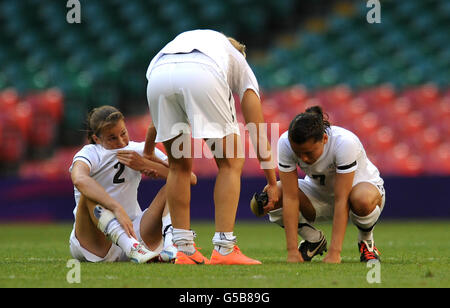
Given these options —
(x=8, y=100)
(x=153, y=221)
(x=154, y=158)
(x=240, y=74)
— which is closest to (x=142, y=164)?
(x=154, y=158)

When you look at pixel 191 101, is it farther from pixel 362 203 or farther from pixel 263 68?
pixel 263 68

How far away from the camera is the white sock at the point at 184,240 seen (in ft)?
14.9

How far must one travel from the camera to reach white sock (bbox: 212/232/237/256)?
4.44 metres

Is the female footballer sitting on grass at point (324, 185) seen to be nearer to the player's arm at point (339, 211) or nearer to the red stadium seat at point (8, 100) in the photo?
the player's arm at point (339, 211)

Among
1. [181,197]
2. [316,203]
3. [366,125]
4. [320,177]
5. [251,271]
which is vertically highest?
[366,125]

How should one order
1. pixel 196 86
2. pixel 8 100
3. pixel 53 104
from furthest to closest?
pixel 8 100 < pixel 53 104 < pixel 196 86

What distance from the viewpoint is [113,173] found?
16.2 ft

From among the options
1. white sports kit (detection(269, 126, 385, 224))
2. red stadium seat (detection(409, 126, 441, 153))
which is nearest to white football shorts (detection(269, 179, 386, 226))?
white sports kit (detection(269, 126, 385, 224))

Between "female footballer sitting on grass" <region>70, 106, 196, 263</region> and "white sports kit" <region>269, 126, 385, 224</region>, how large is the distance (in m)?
0.62

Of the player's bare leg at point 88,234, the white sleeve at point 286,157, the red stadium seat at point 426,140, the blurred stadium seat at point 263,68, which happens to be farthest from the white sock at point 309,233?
the red stadium seat at point 426,140

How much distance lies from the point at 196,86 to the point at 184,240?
885 mm

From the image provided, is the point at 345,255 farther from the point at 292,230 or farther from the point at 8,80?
the point at 8,80
